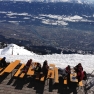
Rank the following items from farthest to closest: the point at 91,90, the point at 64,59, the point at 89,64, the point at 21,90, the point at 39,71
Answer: the point at 64,59 < the point at 89,64 < the point at 39,71 < the point at 91,90 < the point at 21,90

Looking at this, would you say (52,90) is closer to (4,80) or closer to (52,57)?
(4,80)

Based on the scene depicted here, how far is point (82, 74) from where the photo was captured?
18.7 metres

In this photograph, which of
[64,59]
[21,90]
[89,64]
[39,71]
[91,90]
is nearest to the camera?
[21,90]

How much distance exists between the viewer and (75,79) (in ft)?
61.0

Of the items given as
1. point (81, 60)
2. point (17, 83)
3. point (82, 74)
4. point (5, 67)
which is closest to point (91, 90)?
point (82, 74)

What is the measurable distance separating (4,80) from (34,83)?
2.25m

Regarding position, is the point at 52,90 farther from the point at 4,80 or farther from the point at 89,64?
the point at 89,64

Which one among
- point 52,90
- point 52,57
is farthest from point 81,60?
point 52,90

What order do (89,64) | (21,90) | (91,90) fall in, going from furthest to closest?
(89,64), (91,90), (21,90)

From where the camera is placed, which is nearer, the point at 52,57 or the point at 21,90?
the point at 21,90

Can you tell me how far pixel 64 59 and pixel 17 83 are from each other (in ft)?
33.9

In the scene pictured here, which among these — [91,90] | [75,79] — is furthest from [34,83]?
[91,90]

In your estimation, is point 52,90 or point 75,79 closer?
point 52,90

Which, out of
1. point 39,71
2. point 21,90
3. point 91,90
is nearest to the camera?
point 21,90
